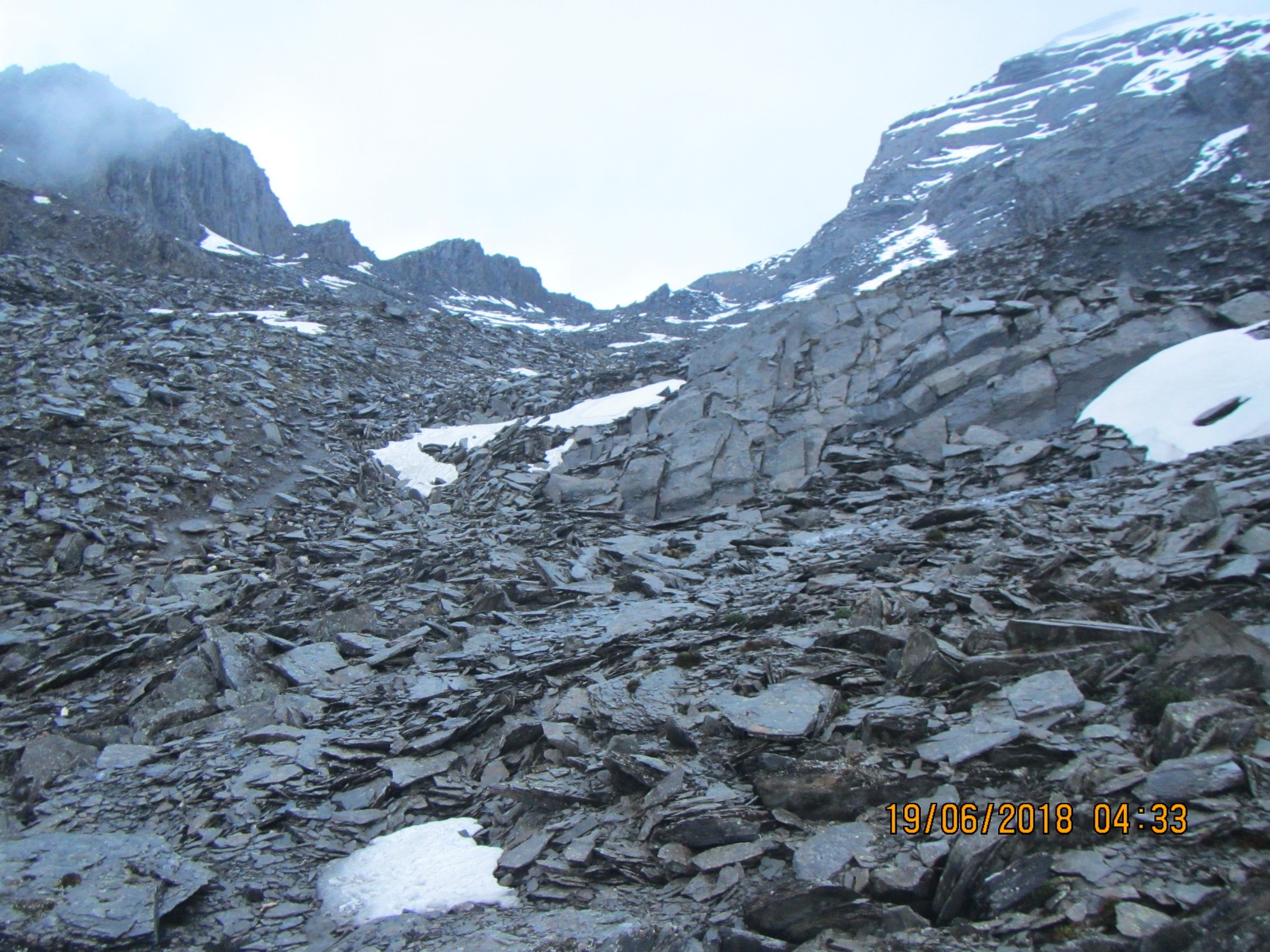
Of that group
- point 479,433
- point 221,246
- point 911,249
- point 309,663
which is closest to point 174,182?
point 221,246

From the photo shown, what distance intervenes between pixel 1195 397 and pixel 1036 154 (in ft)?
255

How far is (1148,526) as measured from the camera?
1116 cm

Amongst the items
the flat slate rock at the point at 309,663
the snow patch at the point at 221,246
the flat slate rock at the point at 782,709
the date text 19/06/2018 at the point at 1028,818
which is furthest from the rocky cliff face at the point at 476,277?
the date text 19/06/2018 at the point at 1028,818

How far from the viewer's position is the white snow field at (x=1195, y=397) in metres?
15.7

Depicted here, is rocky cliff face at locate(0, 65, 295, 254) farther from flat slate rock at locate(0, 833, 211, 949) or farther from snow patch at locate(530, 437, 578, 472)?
flat slate rock at locate(0, 833, 211, 949)

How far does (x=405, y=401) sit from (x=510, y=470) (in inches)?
490

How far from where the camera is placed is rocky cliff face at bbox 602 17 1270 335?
198ft

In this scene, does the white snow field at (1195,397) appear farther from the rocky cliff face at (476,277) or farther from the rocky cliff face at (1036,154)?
the rocky cliff face at (476,277)

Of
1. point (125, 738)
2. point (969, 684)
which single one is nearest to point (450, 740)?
point (125, 738)

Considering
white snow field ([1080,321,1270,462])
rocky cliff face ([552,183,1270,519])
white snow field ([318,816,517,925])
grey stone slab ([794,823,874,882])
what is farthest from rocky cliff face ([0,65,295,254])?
grey stone slab ([794,823,874,882])

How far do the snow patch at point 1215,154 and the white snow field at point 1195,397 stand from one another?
1537 inches

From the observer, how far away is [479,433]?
27.9m

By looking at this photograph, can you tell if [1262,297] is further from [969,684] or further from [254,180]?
[254,180]

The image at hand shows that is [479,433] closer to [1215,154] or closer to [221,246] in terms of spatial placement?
[1215,154]
